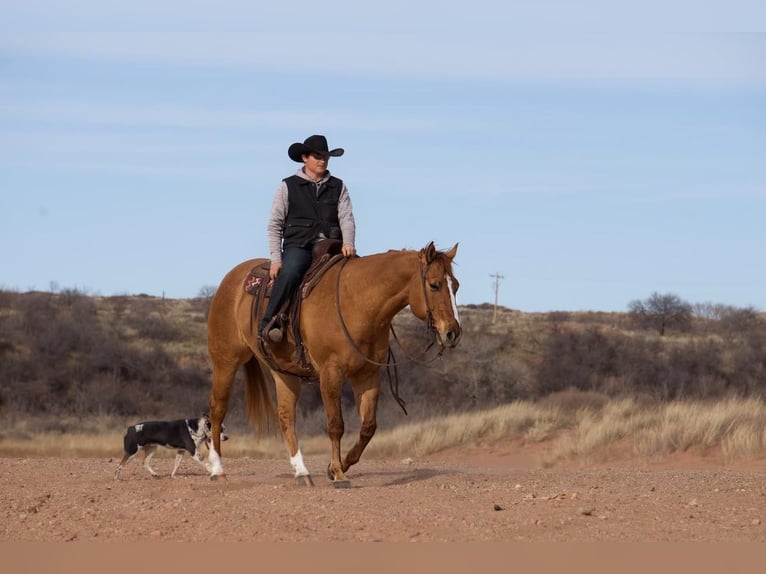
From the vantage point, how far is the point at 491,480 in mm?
12500

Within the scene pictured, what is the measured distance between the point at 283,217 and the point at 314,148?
0.79 metres

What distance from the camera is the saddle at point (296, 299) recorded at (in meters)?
11.9

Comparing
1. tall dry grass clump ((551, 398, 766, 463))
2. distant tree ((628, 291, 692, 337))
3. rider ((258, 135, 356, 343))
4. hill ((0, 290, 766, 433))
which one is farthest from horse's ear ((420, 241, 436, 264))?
distant tree ((628, 291, 692, 337))

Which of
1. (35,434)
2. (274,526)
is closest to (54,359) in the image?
(35,434)

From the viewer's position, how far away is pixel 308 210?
12.2 metres

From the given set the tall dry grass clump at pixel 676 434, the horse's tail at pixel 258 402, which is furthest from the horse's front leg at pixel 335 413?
the tall dry grass clump at pixel 676 434

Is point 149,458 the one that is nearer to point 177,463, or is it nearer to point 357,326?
point 177,463

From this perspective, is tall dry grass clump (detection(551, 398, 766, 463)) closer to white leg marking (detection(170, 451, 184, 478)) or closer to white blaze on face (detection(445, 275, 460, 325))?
white leg marking (detection(170, 451, 184, 478))

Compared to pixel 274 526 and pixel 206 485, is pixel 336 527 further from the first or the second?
pixel 206 485

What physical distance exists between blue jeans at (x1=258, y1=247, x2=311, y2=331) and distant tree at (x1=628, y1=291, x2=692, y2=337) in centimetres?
4976

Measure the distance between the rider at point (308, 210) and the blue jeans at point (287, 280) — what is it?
0.06 feet

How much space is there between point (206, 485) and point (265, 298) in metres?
2.04

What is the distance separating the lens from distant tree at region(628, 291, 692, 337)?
61.5 m

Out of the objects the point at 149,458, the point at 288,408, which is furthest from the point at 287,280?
the point at 149,458
